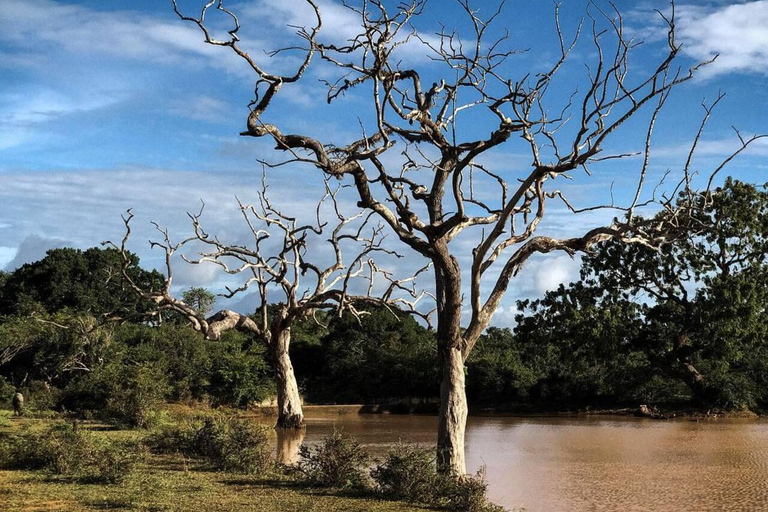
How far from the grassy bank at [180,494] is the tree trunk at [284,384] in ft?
35.9

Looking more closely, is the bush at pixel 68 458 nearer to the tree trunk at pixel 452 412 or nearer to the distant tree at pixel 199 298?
the tree trunk at pixel 452 412

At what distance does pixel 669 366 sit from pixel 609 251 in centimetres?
501

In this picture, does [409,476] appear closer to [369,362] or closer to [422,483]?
[422,483]

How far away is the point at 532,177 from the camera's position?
423 inches

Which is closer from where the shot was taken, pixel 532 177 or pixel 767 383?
pixel 532 177

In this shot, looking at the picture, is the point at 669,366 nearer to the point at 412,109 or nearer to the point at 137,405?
the point at 137,405

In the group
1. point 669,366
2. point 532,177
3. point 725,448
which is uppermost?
point 532,177

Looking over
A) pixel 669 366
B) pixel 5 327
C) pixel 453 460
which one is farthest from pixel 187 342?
pixel 453 460

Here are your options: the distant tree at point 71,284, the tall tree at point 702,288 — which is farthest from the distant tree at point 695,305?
the distant tree at point 71,284

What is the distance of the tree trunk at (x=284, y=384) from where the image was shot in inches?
898

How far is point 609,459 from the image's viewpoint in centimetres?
1598

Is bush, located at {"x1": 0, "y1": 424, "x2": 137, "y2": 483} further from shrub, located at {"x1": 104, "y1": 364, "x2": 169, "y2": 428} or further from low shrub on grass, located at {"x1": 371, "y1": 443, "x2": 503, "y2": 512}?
shrub, located at {"x1": 104, "y1": 364, "x2": 169, "y2": 428}

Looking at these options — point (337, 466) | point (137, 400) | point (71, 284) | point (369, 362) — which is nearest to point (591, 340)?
point (369, 362)

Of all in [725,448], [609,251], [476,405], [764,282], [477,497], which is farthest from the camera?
[476,405]
